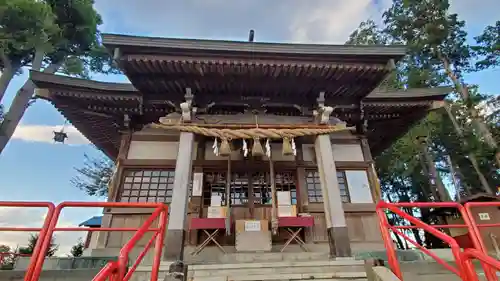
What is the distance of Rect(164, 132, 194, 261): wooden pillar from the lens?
4.81 m

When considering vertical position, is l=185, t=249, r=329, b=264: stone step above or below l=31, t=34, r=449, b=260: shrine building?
below

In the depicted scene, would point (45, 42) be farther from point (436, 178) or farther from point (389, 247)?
point (436, 178)

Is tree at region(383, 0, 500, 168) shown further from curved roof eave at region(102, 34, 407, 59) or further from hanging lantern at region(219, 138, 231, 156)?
hanging lantern at region(219, 138, 231, 156)

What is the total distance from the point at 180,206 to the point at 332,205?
3.10 m

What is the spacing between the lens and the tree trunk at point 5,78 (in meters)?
11.4

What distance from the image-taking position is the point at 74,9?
13258 millimetres

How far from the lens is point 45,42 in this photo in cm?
1158

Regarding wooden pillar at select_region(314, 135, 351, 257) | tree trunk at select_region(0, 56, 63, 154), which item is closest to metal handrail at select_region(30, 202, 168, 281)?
wooden pillar at select_region(314, 135, 351, 257)

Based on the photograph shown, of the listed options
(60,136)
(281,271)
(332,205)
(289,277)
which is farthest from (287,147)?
(60,136)

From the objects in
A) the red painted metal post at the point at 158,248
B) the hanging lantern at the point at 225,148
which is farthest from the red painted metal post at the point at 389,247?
the hanging lantern at the point at 225,148

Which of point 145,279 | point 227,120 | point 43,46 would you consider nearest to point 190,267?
point 145,279

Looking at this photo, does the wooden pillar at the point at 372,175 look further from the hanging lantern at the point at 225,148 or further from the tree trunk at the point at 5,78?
the tree trunk at the point at 5,78

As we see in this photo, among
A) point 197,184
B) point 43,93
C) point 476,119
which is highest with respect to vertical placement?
point 476,119

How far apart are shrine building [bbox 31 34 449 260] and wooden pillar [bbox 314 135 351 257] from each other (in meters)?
0.02
